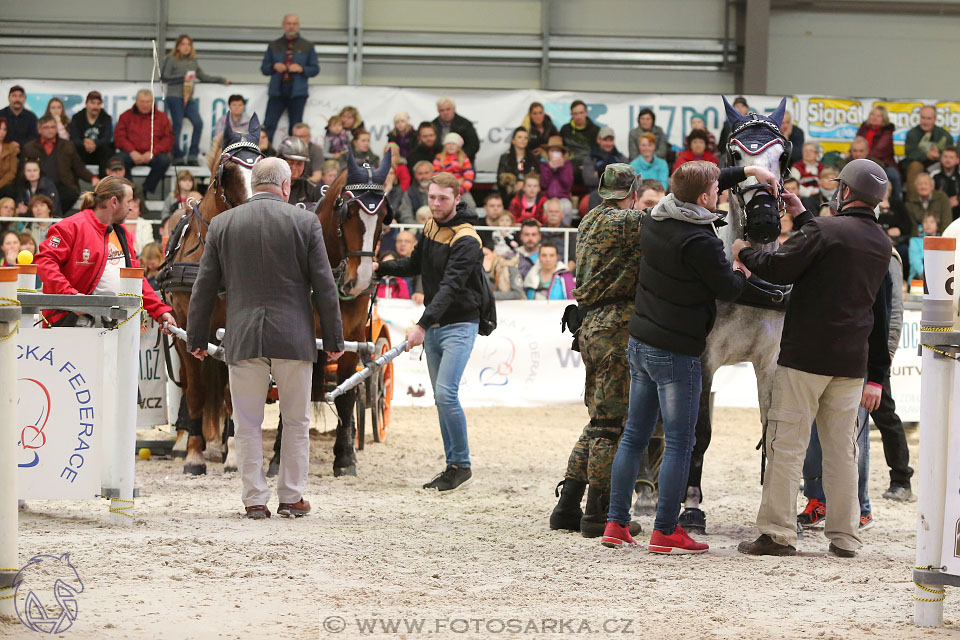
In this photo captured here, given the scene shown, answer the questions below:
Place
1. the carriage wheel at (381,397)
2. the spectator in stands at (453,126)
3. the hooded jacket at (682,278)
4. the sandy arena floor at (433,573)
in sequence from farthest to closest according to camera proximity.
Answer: the spectator in stands at (453,126) → the carriage wheel at (381,397) → the hooded jacket at (682,278) → the sandy arena floor at (433,573)

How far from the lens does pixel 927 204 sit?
15547 mm

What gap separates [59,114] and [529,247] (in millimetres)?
7206

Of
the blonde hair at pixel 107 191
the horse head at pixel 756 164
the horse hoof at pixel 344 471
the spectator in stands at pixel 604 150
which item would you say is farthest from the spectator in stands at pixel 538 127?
the horse head at pixel 756 164

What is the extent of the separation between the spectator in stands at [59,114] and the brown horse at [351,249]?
28.8 feet

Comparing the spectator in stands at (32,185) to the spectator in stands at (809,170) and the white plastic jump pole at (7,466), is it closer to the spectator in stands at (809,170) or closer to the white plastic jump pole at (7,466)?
the spectator in stands at (809,170)

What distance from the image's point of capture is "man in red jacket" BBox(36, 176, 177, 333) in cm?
725

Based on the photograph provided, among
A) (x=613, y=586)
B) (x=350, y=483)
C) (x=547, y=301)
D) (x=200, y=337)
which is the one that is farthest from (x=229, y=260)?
(x=547, y=301)

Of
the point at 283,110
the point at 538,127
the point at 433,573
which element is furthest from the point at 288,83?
the point at 433,573

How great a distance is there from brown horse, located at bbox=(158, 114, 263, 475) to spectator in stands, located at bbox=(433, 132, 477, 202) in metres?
6.73

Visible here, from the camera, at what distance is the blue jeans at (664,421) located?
18.7ft

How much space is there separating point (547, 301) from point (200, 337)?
648 cm

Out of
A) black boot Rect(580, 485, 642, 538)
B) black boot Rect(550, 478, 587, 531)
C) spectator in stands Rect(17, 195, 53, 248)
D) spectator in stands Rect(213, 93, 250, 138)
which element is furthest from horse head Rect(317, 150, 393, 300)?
spectator in stands Rect(213, 93, 250, 138)

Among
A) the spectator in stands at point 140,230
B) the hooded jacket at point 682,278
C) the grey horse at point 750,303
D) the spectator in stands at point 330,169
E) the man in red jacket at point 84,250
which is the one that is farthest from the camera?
the spectator in stands at point 330,169

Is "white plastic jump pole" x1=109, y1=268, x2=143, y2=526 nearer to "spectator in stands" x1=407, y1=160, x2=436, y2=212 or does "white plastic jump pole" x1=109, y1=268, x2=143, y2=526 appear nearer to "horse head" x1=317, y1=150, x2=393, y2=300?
"horse head" x1=317, y1=150, x2=393, y2=300
